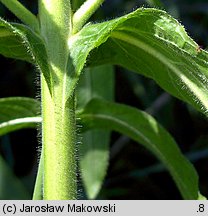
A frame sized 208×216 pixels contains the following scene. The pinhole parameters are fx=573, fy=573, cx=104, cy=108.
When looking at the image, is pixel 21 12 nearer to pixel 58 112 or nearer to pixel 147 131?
pixel 58 112

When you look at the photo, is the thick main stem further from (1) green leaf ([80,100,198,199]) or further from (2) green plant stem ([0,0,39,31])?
(1) green leaf ([80,100,198,199])

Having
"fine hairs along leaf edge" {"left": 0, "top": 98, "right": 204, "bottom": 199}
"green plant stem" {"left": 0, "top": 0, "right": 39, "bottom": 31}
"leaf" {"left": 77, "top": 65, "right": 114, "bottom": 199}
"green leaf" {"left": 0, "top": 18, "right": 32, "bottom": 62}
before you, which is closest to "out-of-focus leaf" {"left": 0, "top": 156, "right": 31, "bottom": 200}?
"leaf" {"left": 77, "top": 65, "right": 114, "bottom": 199}

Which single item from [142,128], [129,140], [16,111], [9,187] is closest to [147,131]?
[142,128]

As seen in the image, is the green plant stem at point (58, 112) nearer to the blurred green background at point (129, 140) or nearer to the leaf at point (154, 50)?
the leaf at point (154, 50)

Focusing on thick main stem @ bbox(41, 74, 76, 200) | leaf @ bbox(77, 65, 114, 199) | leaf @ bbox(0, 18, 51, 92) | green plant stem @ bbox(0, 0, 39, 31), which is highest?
leaf @ bbox(77, 65, 114, 199)

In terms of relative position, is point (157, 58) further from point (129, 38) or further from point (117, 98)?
point (117, 98)

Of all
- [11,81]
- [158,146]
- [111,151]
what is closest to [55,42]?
[158,146]
